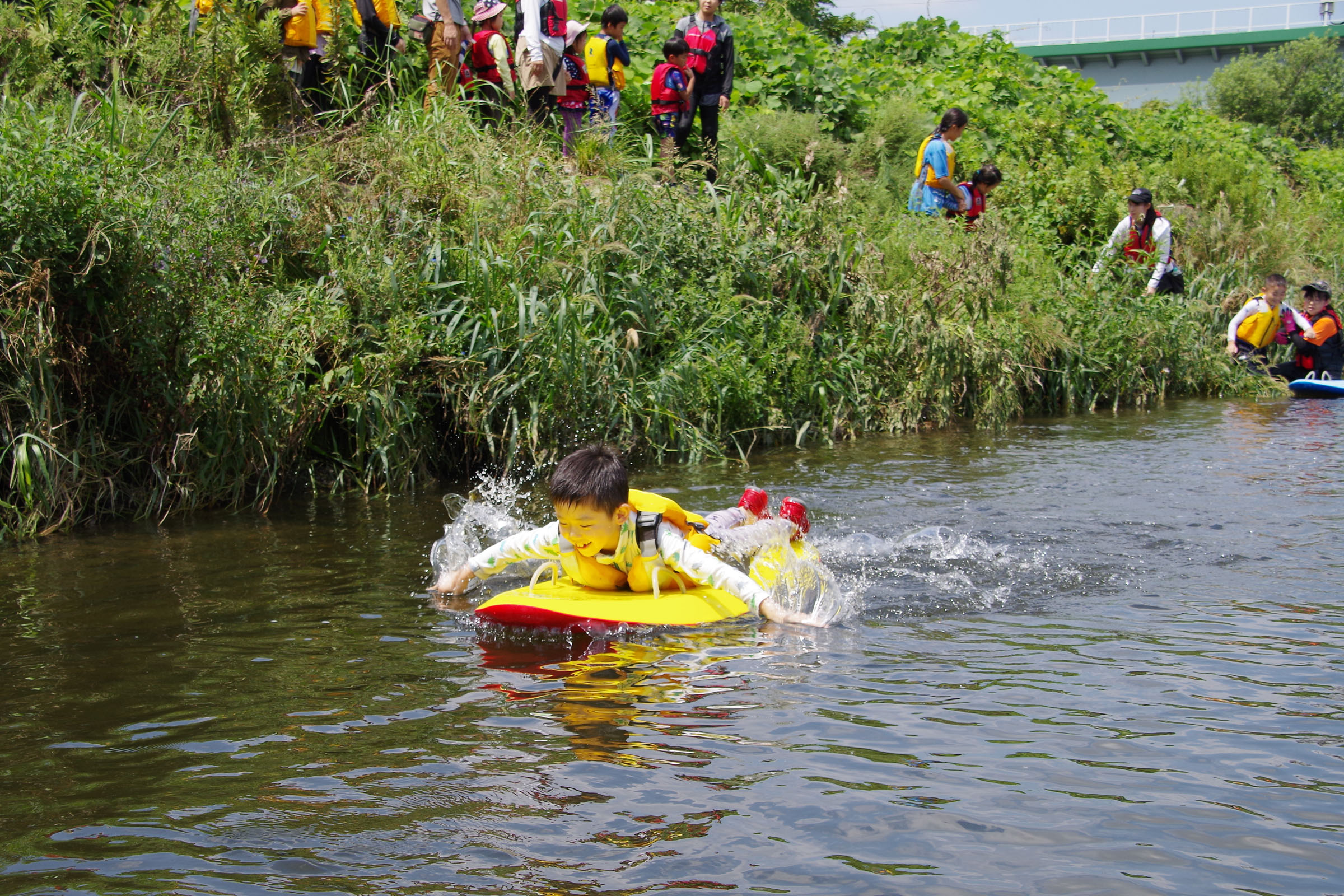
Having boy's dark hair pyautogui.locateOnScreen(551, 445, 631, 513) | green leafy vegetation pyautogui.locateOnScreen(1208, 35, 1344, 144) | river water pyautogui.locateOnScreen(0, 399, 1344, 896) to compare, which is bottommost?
river water pyautogui.locateOnScreen(0, 399, 1344, 896)

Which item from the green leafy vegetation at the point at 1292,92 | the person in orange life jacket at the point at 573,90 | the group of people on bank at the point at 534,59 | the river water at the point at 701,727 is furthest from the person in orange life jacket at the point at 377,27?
the green leafy vegetation at the point at 1292,92

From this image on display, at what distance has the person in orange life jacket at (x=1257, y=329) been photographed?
13.3m

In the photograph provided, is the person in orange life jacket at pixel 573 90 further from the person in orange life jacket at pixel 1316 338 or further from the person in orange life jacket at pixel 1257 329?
the person in orange life jacket at pixel 1316 338

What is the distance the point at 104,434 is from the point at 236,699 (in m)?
3.80

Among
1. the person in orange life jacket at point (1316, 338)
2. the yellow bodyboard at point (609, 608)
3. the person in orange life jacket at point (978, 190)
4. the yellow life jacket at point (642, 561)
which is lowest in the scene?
the yellow bodyboard at point (609, 608)

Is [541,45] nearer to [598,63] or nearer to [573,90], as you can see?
[573,90]

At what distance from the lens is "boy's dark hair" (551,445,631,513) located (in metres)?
4.68

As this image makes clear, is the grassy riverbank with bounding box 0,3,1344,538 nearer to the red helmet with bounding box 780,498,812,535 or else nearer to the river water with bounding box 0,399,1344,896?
the river water with bounding box 0,399,1344,896

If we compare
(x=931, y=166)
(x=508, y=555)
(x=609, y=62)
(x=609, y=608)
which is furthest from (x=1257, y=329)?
(x=609, y=608)

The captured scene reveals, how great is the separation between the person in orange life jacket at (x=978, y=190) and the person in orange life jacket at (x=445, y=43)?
17.2 ft

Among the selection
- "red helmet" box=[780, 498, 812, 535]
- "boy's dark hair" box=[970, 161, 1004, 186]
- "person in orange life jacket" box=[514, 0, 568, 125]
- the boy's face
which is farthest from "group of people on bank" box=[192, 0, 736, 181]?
the boy's face

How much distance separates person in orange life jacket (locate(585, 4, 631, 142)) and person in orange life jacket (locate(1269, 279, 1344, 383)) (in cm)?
818

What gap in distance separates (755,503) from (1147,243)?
9410 millimetres

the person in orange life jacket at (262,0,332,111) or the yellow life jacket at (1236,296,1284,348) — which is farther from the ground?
the person in orange life jacket at (262,0,332,111)
